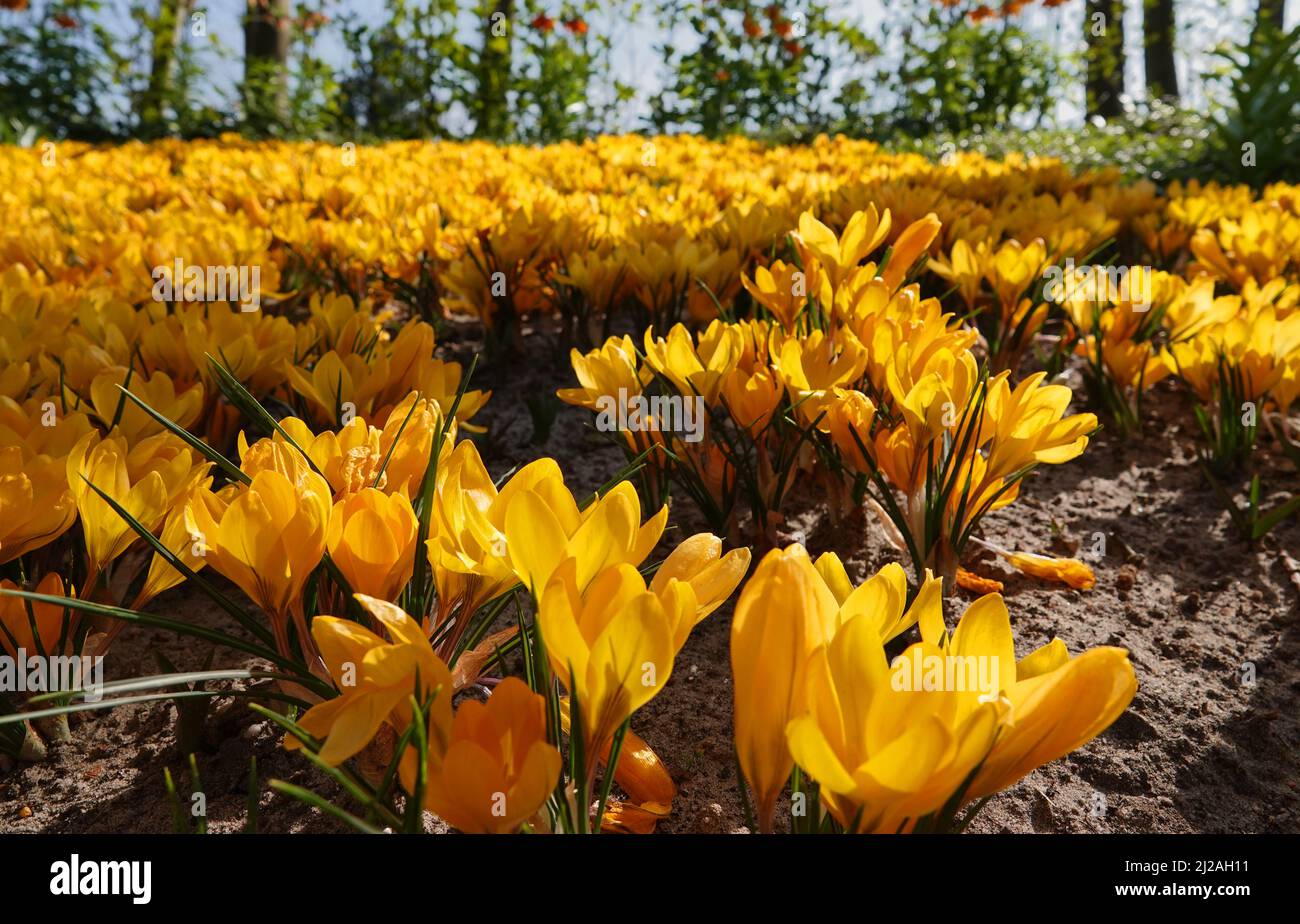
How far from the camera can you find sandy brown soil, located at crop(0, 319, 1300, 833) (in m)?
1.06

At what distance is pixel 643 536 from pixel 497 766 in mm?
253

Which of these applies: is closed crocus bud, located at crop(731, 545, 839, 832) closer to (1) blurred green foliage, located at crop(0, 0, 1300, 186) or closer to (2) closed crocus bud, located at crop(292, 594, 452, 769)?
(2) closed crocus bud, located at crop(292, 594, 452, 769)

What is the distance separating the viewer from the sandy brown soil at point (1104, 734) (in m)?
1.06

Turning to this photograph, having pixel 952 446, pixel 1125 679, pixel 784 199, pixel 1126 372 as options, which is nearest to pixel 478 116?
pixel 784 199

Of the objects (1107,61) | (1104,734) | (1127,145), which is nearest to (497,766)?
(1104,734)

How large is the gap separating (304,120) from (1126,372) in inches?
375

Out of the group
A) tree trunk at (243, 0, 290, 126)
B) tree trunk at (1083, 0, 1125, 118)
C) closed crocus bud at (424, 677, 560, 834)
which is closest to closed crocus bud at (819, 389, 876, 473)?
closed crocus bud at (424, 677, 560, 834)

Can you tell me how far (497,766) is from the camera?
65cm

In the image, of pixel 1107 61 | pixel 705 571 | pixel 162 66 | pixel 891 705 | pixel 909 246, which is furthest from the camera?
pixel 1107 61

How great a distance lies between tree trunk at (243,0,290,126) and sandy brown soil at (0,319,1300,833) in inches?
350

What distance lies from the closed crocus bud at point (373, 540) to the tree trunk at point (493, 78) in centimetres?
937

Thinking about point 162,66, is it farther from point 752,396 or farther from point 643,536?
point 643,536

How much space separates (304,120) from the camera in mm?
9375
